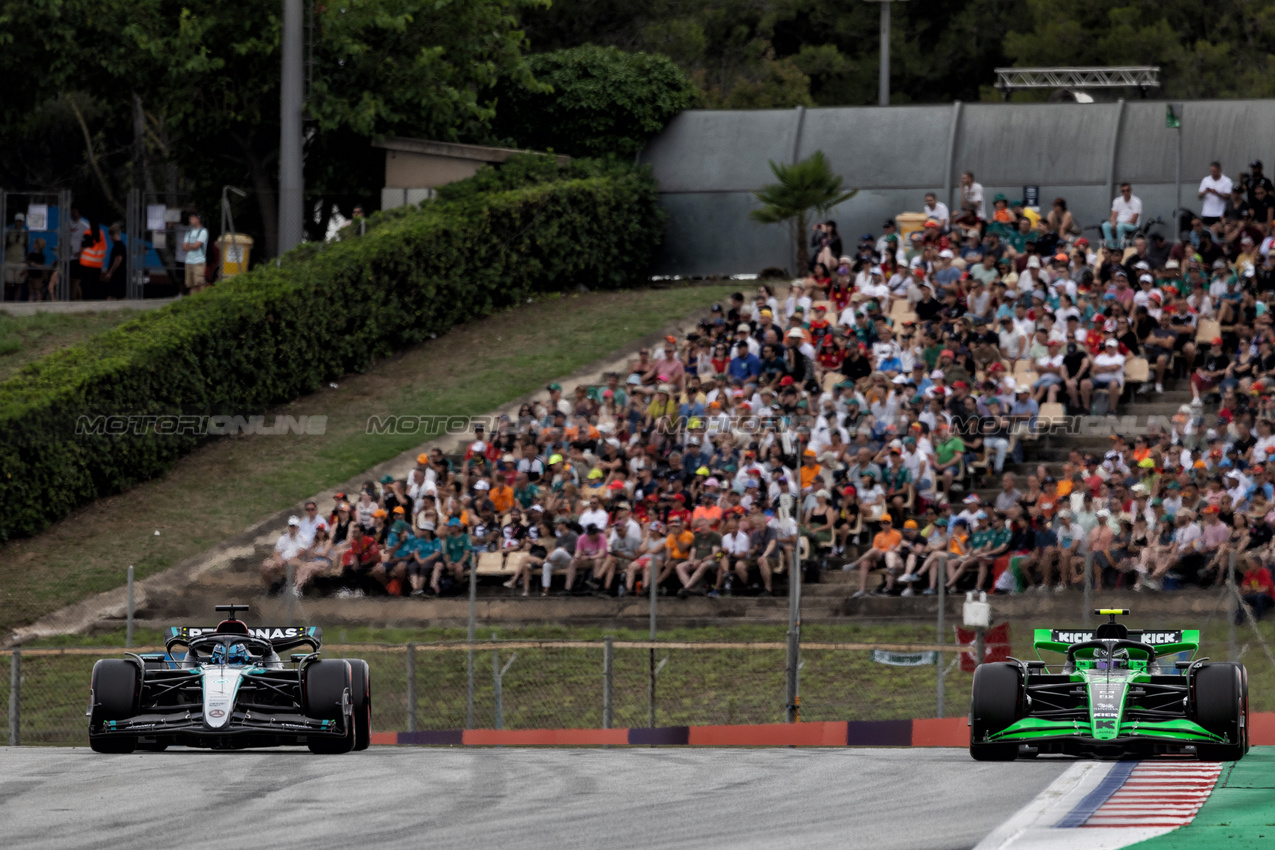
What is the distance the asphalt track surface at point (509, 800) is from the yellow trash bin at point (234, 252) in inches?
866

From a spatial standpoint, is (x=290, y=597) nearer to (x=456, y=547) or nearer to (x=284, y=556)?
(x=456, y=547)

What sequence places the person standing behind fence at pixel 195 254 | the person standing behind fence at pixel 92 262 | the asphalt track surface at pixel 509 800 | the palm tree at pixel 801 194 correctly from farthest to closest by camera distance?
the person standing behind fence at pixel 92 262
the person standing behind fence at pixel 195 254
the palm tree at pixel 801 194
the asphalt track surface at pixel 509 800

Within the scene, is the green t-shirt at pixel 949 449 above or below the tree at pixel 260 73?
below

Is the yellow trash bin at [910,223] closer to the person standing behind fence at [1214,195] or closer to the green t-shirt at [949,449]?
the person standing behind fence at [1214,195]

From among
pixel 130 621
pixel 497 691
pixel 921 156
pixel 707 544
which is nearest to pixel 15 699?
pixel 130 621

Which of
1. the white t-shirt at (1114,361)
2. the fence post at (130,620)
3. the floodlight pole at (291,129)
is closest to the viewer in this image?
the fence post at (130,620)

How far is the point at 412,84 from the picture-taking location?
37.4m

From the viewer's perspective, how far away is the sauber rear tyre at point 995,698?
1299 cm

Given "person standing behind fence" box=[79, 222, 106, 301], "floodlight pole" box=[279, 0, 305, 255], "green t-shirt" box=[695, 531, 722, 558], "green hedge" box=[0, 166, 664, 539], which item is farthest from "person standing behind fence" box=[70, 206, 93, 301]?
"green t-shirt" box=[695, 531, 722, 558]

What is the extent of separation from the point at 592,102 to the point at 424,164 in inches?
141

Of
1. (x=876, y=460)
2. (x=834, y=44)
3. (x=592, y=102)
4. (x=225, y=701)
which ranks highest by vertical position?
(x=834, y=44)

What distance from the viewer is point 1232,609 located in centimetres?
1719

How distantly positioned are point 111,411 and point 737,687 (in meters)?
13.1

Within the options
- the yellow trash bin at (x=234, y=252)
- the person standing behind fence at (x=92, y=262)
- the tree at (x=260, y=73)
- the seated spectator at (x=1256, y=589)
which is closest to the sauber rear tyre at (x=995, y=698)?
the seated spectator at (x=1256, y=589)
